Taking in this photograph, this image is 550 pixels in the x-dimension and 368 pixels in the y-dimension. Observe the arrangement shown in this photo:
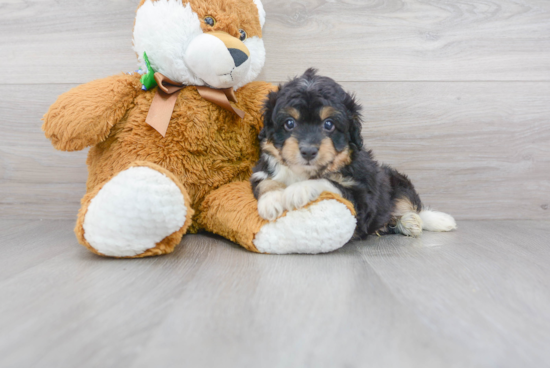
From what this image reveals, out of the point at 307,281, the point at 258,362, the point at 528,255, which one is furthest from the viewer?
the point at 528,255

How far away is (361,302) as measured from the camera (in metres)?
1.02

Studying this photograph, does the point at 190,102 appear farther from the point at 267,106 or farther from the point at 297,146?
the point at 297,146

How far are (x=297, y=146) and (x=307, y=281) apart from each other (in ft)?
1.64

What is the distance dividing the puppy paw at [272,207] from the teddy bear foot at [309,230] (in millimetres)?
24

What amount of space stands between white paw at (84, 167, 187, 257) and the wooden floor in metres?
0.08

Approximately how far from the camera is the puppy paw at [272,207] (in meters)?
1.45

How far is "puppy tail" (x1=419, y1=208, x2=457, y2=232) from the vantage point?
2.00 metres

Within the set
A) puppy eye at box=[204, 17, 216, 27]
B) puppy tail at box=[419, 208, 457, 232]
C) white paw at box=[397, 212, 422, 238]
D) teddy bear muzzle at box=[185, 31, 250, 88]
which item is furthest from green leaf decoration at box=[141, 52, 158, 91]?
puppy tail at box=[419, 208, 457, 232]

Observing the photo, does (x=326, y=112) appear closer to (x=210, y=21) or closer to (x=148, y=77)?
(x=210, y=21)

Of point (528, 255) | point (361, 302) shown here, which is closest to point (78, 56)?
point (361, 302)

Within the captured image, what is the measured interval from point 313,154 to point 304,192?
0.47ft

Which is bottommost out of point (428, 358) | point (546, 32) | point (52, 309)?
point (52, 309)

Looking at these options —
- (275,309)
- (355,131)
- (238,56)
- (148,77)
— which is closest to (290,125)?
(355,131)

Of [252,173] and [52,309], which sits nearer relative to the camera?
→ [52,309]
